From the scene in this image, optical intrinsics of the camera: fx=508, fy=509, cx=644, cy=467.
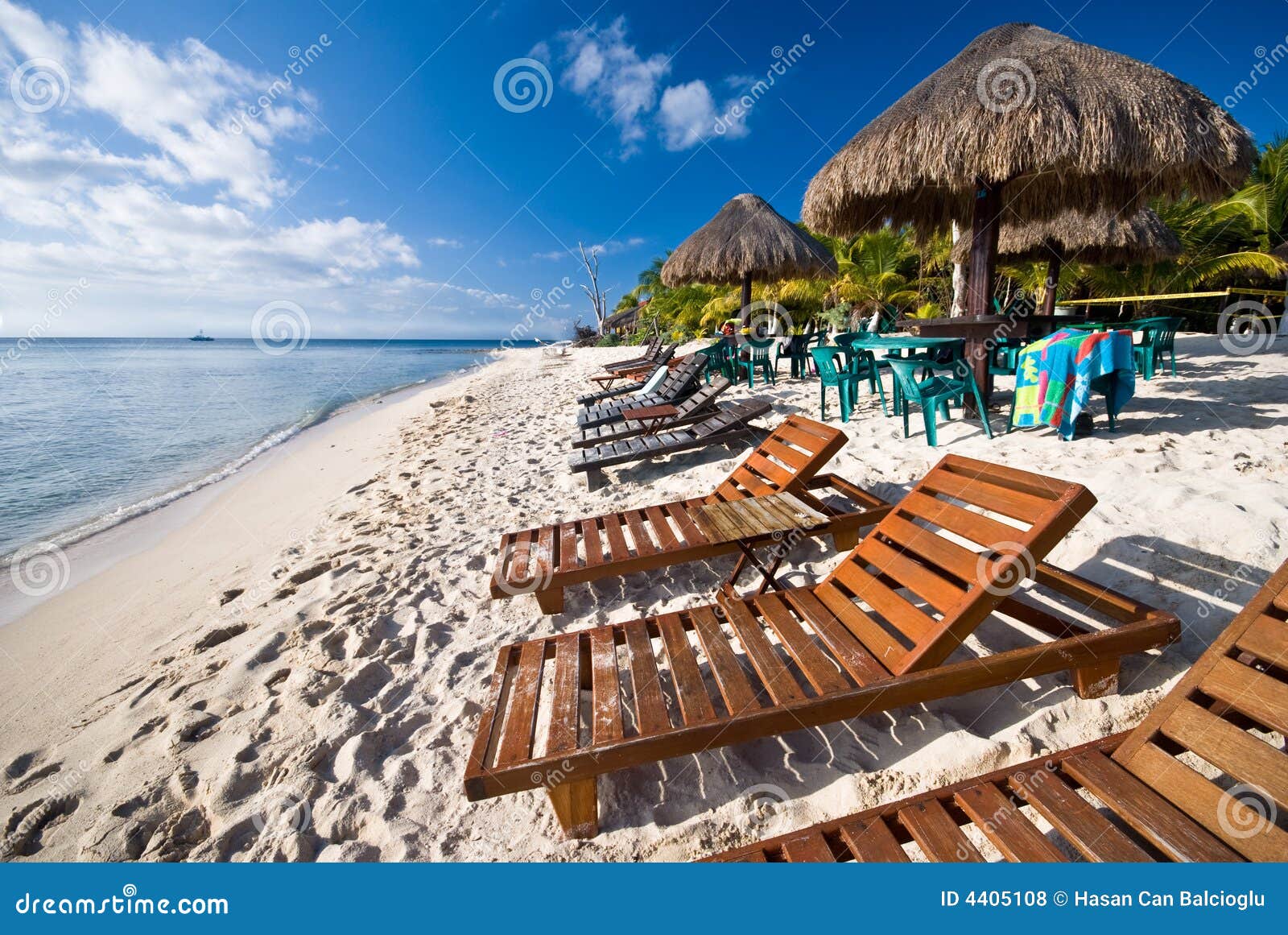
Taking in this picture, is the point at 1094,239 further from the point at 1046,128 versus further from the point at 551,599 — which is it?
the point at 551,599

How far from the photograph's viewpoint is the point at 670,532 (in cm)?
289

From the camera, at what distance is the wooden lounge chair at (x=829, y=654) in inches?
59.6

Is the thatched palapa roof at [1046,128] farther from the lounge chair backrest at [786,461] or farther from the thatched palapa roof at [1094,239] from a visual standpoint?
the thatched palapa roof at [1094,239]

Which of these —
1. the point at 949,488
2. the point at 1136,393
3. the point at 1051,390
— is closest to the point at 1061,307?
the point at 1136,393

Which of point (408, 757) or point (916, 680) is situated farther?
point (408, 757)

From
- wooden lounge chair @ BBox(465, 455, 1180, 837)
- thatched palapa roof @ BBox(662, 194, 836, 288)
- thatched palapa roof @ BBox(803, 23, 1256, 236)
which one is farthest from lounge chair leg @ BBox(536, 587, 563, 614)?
thatched palapa roof @ BBox(662, 194, 836, 288)

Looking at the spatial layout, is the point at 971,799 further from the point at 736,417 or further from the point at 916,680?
the point at 736,417

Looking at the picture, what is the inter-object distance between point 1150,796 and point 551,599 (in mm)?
2263

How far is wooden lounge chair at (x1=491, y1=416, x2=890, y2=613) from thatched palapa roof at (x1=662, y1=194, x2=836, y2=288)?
7.97 meters

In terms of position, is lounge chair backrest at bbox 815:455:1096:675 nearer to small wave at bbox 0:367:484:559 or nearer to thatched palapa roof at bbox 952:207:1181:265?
small wave at bbox 0:367:484:559

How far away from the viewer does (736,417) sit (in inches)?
188

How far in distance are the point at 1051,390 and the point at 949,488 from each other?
2590mm

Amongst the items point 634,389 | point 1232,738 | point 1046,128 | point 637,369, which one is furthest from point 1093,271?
point 1232,738

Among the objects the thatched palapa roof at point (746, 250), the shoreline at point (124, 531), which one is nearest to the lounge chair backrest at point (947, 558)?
the shoreline at point (124, 531)
